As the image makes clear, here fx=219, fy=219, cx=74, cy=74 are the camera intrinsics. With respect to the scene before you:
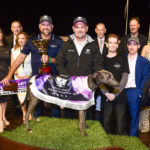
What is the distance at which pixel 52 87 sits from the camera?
2.28 meters

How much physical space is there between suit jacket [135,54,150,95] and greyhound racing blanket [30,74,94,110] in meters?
0.93

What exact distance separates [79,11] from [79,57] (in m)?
4.80

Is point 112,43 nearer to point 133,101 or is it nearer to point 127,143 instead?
point 133,101

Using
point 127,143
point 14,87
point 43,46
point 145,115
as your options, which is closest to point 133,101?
point 127,143

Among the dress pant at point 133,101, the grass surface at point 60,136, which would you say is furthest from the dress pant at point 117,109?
the grass surface at point 60,136

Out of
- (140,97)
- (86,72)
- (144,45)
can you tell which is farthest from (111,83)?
(144,45)

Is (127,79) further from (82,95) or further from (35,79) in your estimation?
(35,79)

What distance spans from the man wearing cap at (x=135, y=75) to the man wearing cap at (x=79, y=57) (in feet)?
1.68

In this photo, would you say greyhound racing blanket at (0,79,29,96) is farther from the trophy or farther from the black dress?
the trophy

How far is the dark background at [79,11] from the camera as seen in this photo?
6.98 meters

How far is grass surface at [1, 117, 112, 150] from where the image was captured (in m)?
2.13

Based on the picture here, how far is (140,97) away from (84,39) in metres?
1.10

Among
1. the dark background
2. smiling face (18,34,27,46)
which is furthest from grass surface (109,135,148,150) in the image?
the dark background

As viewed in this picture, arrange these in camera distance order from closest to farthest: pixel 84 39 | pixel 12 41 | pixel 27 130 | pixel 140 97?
1. pixel 27 130
2. pixel 84 39
3. pixel 140 97
4. pixel 12 41
